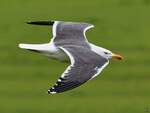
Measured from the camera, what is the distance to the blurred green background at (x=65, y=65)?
1301cm

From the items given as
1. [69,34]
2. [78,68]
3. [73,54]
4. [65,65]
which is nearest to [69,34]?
[69,34]

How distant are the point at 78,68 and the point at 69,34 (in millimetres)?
1848

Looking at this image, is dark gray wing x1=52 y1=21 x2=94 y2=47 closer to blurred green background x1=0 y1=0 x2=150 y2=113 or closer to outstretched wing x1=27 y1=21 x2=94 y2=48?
outstretched wing x1=27 y1=21 x2=94 y2=48

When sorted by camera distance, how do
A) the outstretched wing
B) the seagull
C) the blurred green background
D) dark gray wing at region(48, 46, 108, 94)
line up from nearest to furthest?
dark gray wing at region(48, 46, 108, 94) → the seagull → the outstretched wing → the blurred green background

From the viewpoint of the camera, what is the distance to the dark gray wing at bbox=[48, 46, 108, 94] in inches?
337

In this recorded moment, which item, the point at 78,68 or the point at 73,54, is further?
the point at 73,54

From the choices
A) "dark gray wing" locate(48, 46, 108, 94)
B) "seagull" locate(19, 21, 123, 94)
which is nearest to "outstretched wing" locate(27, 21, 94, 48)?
"seagull" locate(19, 21, 123, 94)

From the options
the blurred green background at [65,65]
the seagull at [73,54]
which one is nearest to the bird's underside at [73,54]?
the seagull at [73,54]

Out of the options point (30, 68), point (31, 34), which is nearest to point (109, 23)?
point (31, 34)

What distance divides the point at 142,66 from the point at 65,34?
174 inches

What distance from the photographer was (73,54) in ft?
31.0

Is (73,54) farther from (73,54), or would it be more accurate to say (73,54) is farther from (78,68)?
(78,68)

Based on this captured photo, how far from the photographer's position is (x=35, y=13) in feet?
58.6

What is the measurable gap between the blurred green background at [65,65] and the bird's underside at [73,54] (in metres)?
1.96
